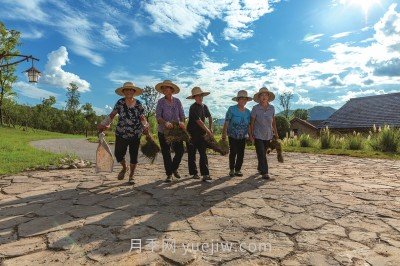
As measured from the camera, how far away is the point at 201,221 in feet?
14.1

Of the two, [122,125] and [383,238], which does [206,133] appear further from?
[383,238]

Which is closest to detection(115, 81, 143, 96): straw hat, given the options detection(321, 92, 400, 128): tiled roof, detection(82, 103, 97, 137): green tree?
detection(321, 92, 400, 128): tiled roof

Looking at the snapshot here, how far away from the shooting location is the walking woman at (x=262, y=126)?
7320 mm

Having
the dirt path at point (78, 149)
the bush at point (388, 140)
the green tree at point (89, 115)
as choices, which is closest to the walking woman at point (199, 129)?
the dirt path at point (78, 149)

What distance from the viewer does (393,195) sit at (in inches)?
233

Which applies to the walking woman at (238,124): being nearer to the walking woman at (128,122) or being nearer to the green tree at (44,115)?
the walking woman at (128,122)

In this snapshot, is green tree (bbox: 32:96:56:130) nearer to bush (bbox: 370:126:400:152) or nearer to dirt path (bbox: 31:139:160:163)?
dirt path (bbox: 31:139:160:163)

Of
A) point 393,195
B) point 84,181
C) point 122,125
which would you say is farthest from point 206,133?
point 393,195

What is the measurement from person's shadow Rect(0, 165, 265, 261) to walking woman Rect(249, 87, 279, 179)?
846mm

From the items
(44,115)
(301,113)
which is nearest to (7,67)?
(44,115)

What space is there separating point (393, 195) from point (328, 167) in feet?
12.3

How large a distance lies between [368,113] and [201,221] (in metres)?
34.9

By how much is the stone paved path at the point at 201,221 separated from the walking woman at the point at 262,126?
473 mm

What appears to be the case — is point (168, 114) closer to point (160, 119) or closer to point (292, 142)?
point (160, 119)
